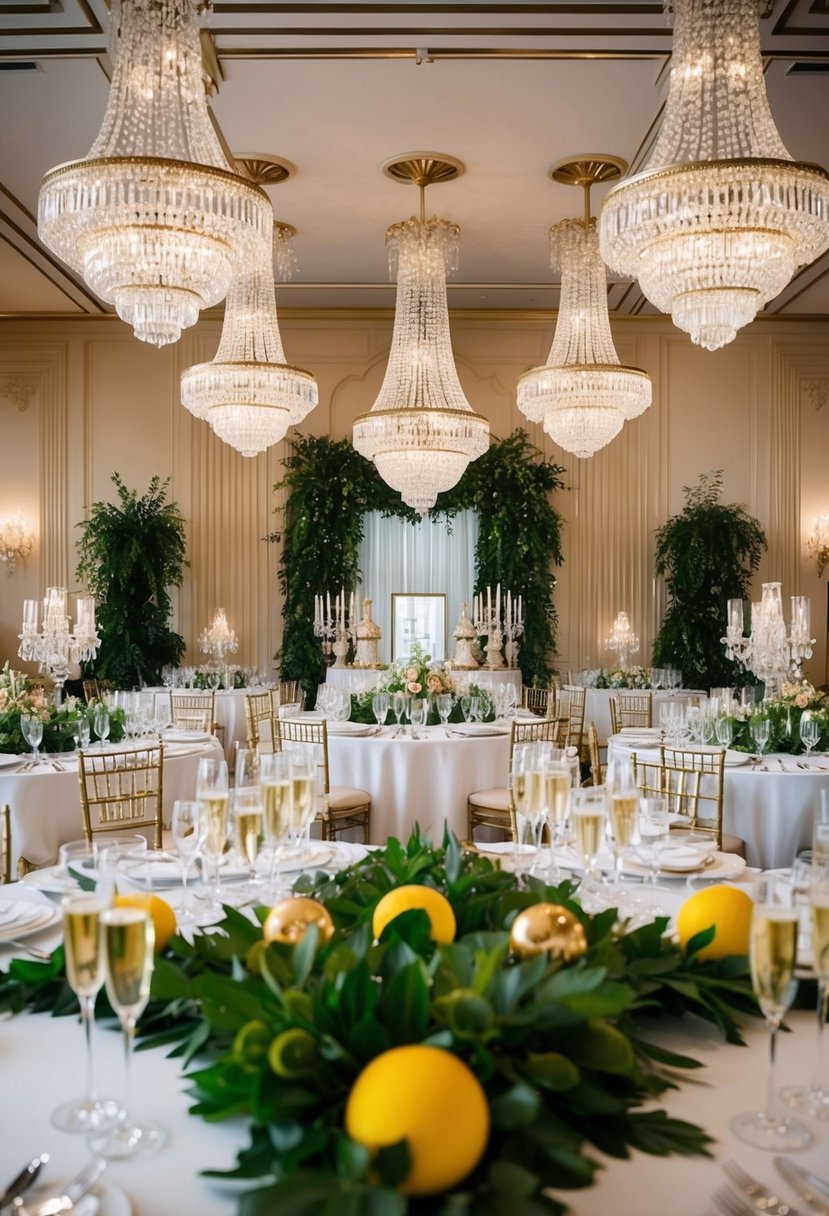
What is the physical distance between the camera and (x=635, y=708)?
8.91 metres

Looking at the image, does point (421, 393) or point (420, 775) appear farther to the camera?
point (421, 393)

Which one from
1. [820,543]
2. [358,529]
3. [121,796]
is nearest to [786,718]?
[121,796]

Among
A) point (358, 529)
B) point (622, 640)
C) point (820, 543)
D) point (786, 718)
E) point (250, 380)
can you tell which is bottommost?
point (786, 718)

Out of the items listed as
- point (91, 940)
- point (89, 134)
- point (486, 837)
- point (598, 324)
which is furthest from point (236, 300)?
point (91, 940)

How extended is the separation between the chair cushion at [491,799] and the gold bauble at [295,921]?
13.6 ft

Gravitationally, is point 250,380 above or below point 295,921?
above

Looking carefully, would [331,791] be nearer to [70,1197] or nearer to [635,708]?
[635,708]

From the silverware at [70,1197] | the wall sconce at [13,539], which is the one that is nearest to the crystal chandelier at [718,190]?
the silverware at [70,1197]

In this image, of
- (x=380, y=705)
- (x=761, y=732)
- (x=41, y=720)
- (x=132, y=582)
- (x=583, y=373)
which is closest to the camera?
(x=41, y=720)

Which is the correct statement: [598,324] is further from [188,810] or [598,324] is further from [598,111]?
[188,810]

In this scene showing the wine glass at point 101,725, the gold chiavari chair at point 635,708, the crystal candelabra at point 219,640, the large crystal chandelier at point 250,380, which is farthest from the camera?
the crystal candelabra at point 219,640

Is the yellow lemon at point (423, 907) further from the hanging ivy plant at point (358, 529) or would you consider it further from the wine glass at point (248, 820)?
the hanging ivy plant at point (358, 529)

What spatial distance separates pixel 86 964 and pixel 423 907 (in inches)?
20.1

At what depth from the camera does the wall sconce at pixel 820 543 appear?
1125 cm
